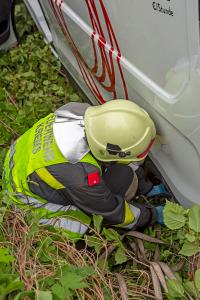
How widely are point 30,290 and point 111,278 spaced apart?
1.64ft

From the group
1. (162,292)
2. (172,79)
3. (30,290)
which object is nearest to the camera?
(30,290)

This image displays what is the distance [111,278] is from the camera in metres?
2.14

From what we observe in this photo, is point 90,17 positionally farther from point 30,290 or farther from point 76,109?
point 30,290

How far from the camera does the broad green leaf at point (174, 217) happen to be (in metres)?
2.08

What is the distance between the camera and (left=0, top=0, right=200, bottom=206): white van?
6.73 ft

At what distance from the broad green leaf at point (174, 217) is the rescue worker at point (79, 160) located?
55cm

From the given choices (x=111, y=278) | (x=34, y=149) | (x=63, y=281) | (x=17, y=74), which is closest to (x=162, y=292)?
(x=111, y=278)

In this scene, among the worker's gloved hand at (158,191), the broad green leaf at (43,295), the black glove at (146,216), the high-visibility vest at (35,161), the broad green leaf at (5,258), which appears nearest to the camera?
the broad green leaf at (43,295)

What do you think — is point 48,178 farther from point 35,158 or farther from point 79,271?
point 79,271

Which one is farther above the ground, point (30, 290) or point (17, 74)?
point (30, 290)

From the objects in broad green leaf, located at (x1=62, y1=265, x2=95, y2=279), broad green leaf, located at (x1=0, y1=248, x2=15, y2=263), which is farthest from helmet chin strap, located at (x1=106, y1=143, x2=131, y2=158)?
broad green leaf, located at (x1=0, y1=248, x2=15, y2=263)

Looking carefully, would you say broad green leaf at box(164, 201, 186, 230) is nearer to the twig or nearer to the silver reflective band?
the twig

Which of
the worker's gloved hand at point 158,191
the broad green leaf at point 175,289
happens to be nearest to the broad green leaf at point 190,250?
the broad green leaf at point 175,289

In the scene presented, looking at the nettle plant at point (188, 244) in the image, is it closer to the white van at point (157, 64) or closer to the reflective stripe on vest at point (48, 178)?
the white van at point (157, 64)
